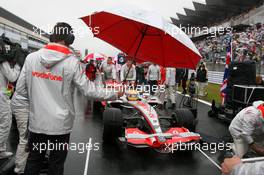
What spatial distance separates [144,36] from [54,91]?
97.5 inches

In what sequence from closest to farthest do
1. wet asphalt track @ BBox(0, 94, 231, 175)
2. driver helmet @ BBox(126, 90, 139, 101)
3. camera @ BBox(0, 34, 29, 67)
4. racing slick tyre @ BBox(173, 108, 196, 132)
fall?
1. camera @ BBox(0, 34, 29, 67)
2. wet asphalt track @ BBox(0, 94, 231, 175)
3. racing slick tyre @ BBox(173, 108, 196, 132)
4. driver helmet @ BBox(126, 90, 139, 101)

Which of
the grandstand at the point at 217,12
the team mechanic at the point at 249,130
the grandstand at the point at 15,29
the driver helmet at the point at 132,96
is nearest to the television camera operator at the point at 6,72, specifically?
the driver helmet at the point at 132,96

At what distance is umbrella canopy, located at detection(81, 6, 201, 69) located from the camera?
3.54 metres

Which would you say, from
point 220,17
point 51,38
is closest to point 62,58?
point 51,38

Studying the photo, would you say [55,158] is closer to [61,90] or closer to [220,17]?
[61,90]

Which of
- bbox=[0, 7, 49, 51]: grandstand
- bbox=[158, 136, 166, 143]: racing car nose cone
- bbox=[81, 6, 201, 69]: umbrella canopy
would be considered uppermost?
bbox=[0, 7, 49, 51]: grandstand

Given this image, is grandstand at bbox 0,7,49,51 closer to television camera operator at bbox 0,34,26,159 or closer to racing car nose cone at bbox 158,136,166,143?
television camera operator at bbox 0,34,26,159

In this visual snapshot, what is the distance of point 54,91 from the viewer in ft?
7.88

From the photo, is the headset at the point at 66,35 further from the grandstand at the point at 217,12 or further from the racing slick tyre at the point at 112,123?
the grandstand at the point at 217,12

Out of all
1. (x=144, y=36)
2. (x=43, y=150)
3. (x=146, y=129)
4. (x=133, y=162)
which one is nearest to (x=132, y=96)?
(x=146, y=129)

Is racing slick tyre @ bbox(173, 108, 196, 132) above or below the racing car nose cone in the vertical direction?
above

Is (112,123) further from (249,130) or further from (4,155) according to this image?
(249,130)

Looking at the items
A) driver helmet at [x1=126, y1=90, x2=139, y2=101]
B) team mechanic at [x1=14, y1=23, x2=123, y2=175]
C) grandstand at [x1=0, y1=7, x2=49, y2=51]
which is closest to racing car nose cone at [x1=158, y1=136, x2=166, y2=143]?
driver helmet at [x1=126, y1=90, x2=139, y2=101]

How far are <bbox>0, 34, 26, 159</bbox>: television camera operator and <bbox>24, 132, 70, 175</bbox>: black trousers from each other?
1.30 meters
